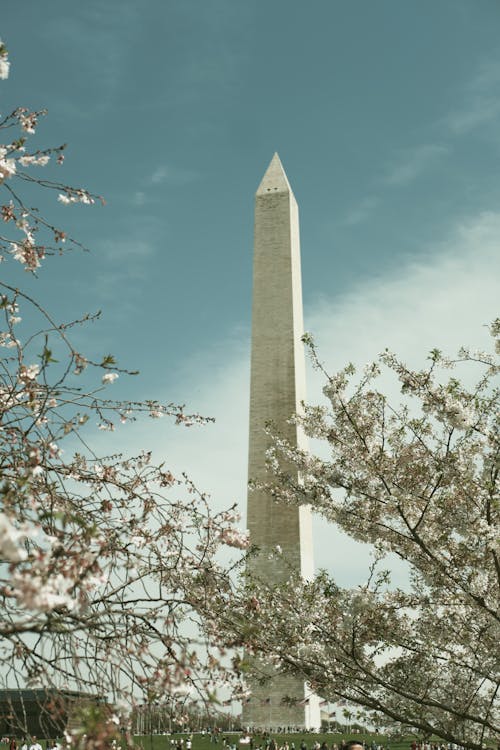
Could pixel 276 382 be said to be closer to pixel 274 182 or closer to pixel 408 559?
pixel 274 182

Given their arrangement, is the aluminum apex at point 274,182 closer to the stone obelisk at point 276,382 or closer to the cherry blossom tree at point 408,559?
the stone obelisk at point 276,382

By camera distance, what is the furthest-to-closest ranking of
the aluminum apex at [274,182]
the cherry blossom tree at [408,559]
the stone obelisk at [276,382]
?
the aluminum apex at [274,182] < the stone obelisk at [276,382] < the cherry blossom tree at [408,559]

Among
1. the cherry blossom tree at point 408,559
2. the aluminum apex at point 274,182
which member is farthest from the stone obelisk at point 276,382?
the cherry blossom tree at point 408,559

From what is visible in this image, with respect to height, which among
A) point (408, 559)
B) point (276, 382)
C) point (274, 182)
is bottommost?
point (408, 559)

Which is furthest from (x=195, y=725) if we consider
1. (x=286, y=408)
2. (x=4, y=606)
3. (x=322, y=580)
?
(x=286, y=408)

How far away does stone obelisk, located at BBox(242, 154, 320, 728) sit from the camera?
23.0 metres

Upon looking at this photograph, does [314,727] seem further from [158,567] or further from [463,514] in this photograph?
[158,567]

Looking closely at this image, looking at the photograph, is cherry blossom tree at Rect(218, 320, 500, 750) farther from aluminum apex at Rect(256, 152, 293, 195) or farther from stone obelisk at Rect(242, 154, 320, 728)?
aluminum apex at Rect(256, 152, 293, 195)

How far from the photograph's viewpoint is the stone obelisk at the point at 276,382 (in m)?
23.0

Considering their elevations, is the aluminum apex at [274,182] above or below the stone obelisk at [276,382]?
above

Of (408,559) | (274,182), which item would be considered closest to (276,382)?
(274,182)

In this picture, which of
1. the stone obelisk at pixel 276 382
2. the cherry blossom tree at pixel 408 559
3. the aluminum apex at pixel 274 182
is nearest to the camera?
the cherry blossom tree at pixel 408 559

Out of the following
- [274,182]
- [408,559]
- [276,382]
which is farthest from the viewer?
[274,182]

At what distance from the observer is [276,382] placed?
79.2 feet
